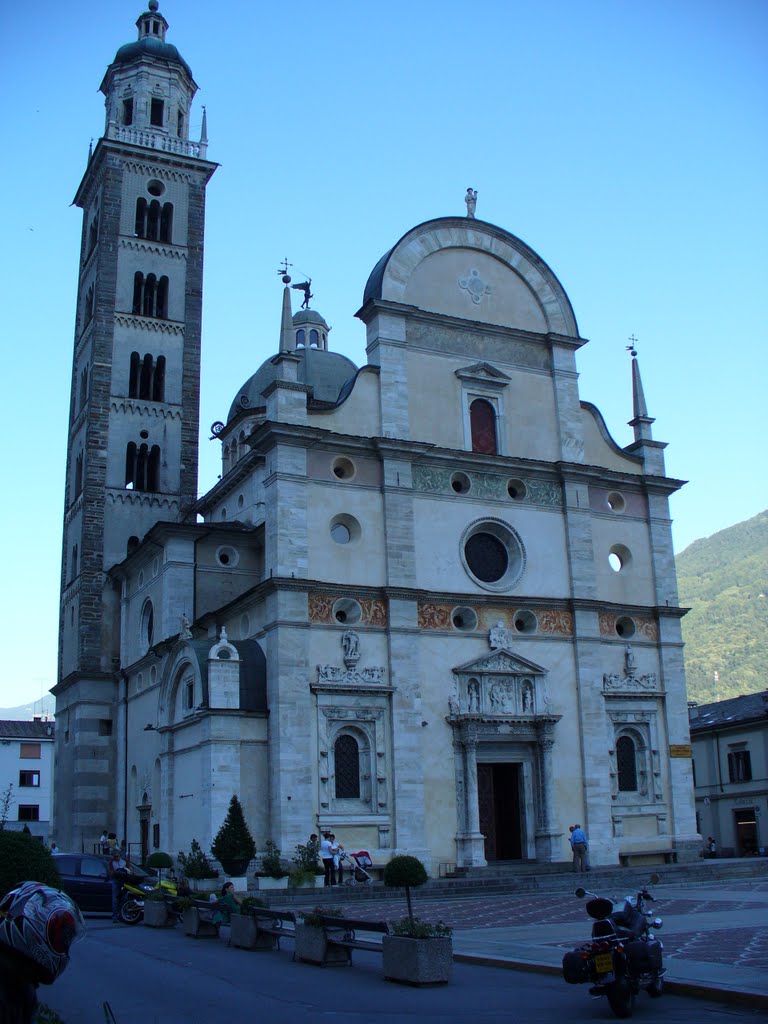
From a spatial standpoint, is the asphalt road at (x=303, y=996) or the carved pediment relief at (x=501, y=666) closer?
the asphalt road at (x=303, y=996)

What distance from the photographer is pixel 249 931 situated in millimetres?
16750

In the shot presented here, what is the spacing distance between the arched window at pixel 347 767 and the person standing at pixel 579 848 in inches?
245

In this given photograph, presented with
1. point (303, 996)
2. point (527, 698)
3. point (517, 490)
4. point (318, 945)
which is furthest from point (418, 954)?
point (517, 490)

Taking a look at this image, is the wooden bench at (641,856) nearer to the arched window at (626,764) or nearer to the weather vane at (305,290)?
the arched window at (626,764)

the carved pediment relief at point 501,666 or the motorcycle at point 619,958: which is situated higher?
the carved pediment relief at point 501,666

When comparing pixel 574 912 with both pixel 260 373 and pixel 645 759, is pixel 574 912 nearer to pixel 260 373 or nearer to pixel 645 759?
pixel 645 759

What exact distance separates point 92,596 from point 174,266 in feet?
47.5

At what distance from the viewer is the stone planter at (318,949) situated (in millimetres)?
14648

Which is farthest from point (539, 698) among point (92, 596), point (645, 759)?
point (92, 596)

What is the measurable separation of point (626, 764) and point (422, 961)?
77.6 feet

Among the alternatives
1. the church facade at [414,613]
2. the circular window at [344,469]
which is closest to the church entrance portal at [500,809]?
the church facade at [414,613]

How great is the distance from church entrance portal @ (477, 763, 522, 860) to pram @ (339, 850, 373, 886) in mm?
4782

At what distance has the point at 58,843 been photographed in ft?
138

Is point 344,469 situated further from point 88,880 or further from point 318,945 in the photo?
point 318,945
